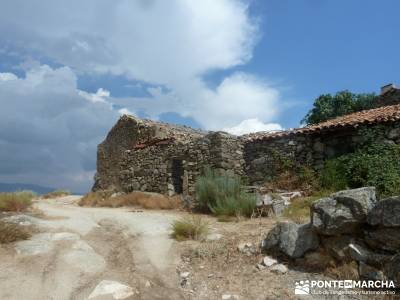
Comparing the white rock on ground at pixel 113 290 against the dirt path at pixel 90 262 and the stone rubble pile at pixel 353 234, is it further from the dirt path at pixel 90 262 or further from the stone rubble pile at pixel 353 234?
the stone rubble pile at pixel 353 234

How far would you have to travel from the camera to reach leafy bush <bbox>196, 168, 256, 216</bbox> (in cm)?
974

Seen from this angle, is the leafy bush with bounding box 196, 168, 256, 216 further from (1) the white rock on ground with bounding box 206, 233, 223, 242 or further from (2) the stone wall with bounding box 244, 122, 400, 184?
(2) the stone wall with bounding box 244, 122, 400, 184

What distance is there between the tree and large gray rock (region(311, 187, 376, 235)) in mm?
19738

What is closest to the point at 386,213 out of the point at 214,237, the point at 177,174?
the point at 214,237

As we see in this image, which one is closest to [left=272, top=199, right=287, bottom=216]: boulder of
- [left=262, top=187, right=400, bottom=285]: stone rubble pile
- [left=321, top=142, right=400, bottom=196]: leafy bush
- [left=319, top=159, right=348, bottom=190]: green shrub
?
[left=321, top=142, right=400, bottom=196]: leafy bush

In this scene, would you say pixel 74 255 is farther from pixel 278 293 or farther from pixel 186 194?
pixel 186 194

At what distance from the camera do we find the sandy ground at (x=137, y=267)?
5512 millimetres

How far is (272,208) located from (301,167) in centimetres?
388

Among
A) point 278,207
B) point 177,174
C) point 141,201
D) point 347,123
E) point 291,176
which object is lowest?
point 278,207

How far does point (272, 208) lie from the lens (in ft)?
31.3

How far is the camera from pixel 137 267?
6.41m

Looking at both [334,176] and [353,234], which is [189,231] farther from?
[334,176]

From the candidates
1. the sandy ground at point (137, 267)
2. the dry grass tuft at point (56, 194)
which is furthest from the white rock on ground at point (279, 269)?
the dry grass tuft at point (56, 194)

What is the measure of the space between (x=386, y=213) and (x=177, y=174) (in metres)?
10.4
